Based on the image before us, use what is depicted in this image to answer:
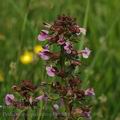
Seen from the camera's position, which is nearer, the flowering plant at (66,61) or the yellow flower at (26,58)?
the flowering plant at (66,61)

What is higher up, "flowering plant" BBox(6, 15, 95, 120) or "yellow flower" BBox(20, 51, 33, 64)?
"flowering plant" BBox(6, 15, 95, 120)

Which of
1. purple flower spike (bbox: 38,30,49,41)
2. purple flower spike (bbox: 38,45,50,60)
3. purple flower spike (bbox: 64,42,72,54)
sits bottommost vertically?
purple flower spike (bbox: 38,45,50,60)

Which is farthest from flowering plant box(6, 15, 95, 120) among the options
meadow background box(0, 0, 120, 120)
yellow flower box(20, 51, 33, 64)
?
yellow flower box(20, 51, 33, 64)

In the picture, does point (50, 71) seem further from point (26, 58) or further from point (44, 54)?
point (26, 58)

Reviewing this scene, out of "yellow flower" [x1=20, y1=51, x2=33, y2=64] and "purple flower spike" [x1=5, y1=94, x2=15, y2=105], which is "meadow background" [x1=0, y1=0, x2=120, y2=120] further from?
"purple flower spike" [x1=5, y1=94, x2=15, y2=105]

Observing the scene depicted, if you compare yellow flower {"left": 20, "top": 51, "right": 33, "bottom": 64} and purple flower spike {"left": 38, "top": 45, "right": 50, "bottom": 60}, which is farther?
yellow flower {"left": 20, "top": 51, "right": 33, "bottom": 64}

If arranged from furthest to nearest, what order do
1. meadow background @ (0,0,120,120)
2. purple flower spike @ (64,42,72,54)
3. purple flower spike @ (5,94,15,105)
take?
1. meadow background @ (0,0,120,120)
2. purple flower spike @ (5,94,15,105)
3. purple flower spike @ (64,42,72,54)

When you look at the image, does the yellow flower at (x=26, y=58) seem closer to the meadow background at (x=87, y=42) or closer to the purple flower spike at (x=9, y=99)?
the meadow background at (x=87, y=42)

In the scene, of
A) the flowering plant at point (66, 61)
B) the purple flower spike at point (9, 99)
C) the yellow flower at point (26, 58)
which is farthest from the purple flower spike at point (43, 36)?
the yellow flower at point (26, 58)

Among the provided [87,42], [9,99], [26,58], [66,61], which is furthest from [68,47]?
[26,58]
